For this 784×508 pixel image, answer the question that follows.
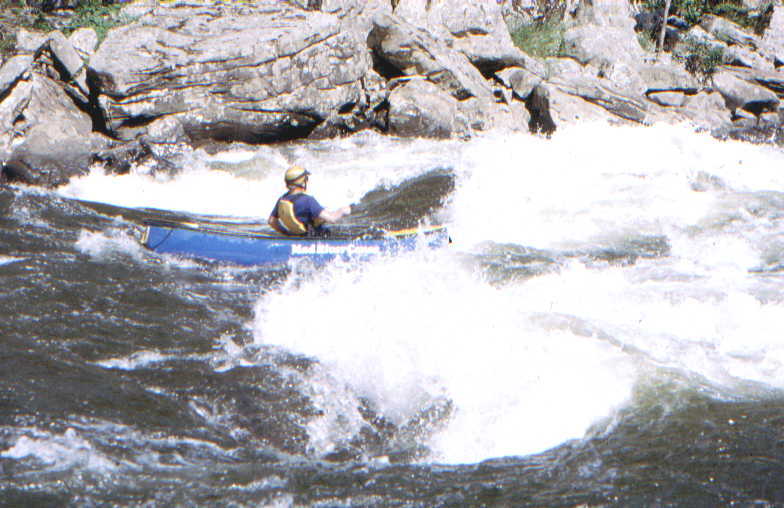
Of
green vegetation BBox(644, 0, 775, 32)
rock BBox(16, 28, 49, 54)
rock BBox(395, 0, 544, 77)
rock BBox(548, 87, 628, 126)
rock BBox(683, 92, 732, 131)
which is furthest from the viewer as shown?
green vegetation BBox(644, 0, 775, 32)

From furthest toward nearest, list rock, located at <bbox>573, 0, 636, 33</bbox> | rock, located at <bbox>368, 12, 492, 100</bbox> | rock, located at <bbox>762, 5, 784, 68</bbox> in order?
1. rock, located at <bbox>762, 5, 784, 68</bbox>
2. rock, located at <bbox>573, 0, 636, 33</bbox>
3. rock, located at <bbox>368, 12, 492, 100</bbox>

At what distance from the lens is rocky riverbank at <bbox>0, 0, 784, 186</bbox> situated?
11.3 m

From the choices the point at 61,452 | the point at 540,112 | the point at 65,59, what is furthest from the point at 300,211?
the point at 65,59

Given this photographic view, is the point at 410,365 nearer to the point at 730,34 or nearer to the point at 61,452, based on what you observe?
the point at 61,452

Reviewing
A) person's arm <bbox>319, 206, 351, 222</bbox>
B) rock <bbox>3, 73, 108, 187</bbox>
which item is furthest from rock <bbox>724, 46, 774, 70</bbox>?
person's arm <bbox>319, 206, 351, 222</bbox>

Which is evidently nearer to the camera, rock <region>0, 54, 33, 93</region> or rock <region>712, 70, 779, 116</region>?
rock <region>0, 54, 33, 93</region>

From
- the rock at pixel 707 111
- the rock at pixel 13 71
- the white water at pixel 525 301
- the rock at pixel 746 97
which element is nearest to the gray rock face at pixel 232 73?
the rock at pixel 13 71

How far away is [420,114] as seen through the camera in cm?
1238

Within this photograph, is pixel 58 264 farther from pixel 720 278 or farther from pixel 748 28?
pixel 748 28

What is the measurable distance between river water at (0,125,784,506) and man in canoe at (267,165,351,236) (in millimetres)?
491

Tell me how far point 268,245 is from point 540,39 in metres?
13.4

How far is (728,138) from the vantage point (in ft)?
43.4

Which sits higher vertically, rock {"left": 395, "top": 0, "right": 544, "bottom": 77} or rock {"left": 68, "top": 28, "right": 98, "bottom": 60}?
rock {"left": 395, "top": 0, "right": 544, "bottom": 77}

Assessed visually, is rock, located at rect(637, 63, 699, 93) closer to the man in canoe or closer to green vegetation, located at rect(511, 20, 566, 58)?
green vegetation, located at rect(511, 20, 566, 58)
